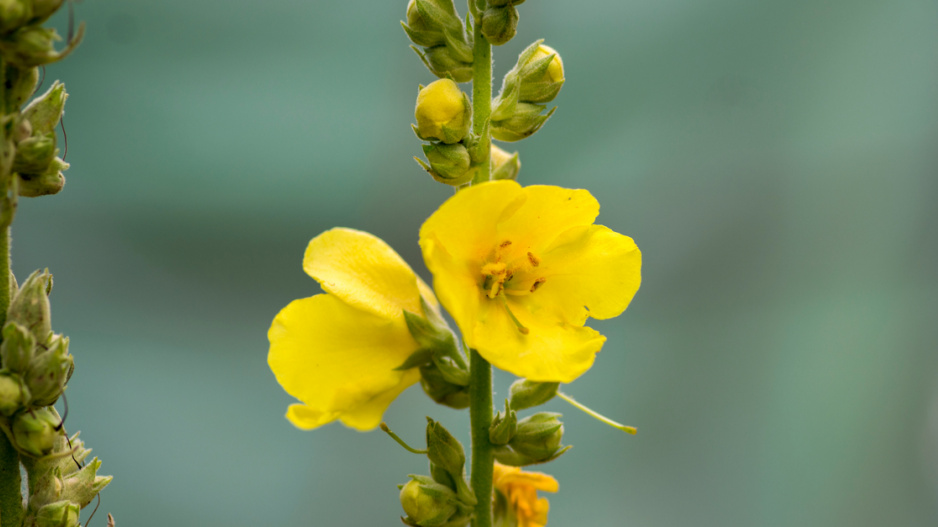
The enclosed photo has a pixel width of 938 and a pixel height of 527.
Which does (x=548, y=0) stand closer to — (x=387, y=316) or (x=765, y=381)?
(x=765, y=381)

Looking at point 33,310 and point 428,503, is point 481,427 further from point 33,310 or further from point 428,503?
point 33,310

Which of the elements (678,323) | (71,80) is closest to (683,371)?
(678,323)

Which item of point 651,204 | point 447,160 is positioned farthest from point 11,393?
point 651,204

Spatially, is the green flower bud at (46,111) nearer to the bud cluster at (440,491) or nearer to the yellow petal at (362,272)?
the yellow petal at (362,272)

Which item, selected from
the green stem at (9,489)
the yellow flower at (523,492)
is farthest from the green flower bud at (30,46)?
the yellow flower at (523,492)

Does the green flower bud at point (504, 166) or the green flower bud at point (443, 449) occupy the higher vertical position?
the green flower bud at point (504, 166)

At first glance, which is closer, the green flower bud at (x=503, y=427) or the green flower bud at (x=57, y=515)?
the green flower bud at (x=57, y=515)

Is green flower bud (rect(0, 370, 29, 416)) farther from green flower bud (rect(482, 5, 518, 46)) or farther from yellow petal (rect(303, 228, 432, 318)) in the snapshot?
green flower bud (rect(482, 5, 518, 46))
